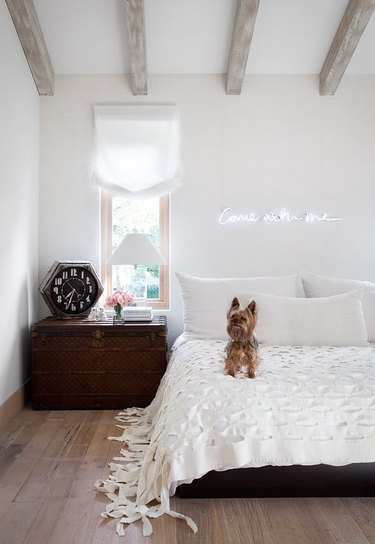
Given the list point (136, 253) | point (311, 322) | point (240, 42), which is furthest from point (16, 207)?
point (311, 322)

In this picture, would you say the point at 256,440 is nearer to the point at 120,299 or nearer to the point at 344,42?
the point at 120,299

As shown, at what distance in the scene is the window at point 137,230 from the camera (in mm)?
4570

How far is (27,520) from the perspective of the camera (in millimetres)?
2234

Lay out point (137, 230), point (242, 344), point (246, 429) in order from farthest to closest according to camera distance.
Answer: point (137, 230) → point (242, 344) → point (246, 429)

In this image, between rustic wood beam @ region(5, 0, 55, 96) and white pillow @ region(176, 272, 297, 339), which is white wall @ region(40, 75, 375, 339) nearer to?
rustic wood beam @ region(5, 0, 55, 96)

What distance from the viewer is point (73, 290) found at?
4246mm

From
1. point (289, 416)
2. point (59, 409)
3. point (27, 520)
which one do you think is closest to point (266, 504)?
point (289, 416)

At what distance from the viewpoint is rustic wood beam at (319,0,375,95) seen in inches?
148

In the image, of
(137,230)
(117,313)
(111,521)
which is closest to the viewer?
(111,521)

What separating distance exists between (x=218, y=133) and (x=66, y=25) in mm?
1429

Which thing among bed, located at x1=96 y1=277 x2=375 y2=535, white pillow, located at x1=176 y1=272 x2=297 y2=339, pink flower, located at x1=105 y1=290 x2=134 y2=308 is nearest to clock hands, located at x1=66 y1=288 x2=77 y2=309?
pink flower, located at x1=105 y1=290 x2=134 y2=308

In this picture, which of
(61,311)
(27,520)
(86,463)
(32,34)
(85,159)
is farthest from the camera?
(85,159)

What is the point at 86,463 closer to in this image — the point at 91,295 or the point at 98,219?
the point at 91,295

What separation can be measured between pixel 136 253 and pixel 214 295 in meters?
0.66
